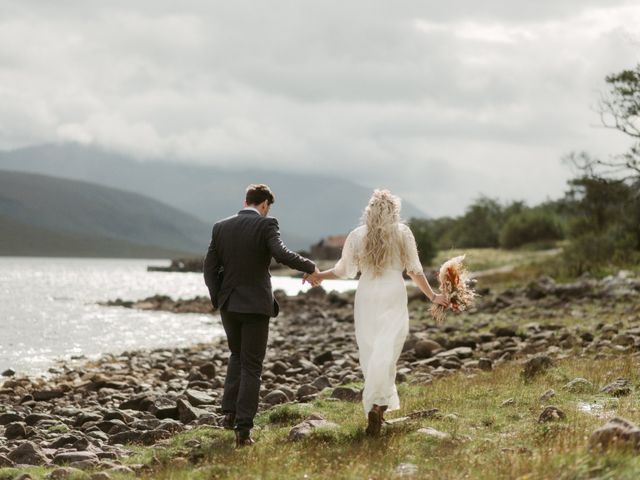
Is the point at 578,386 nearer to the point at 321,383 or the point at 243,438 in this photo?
the point at 243,438

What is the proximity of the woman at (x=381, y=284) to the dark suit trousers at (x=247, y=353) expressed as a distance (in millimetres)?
1259

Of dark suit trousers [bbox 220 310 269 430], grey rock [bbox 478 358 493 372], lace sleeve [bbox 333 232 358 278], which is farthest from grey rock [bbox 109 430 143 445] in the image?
grey rock [bbox 478 358 493 372]

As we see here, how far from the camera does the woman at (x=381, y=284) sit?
10305 millimetres

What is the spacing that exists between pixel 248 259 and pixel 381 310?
5.84 feet

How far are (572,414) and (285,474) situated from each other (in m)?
4.06

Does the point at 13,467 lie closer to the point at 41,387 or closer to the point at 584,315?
the point at 41,387

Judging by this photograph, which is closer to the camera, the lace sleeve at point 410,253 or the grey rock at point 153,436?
the lace sleeve at point 410,253

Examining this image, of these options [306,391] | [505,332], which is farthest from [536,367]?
[505,332]

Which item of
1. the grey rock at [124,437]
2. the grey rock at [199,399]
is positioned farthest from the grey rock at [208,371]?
the grey rock at [124,437]

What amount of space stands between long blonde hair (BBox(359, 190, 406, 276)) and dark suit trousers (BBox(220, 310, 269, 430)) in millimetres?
1548

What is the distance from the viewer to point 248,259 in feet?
34.9

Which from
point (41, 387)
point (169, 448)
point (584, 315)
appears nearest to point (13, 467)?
point (169, 448)

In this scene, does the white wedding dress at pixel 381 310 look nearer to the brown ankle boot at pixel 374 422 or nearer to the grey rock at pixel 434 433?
the brown ankle boot at pixel 374 422

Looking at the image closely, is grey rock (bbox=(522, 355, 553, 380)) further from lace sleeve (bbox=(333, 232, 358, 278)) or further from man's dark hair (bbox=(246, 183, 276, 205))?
man's dark hair (bbox=(246, 183, 276, 205))
